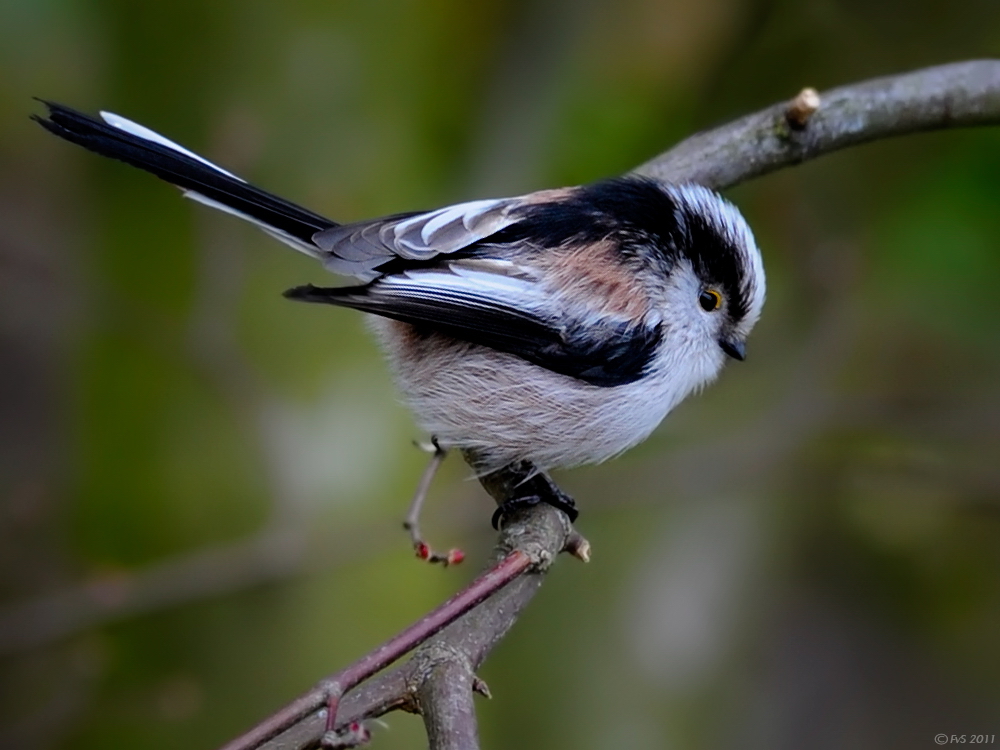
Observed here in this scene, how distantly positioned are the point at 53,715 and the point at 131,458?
83 cm

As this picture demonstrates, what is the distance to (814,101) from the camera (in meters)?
2.52

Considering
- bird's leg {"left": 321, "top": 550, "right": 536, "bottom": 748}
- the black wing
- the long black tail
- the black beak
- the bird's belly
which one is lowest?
bird's leg {"left": 321, "top": 550, "right": 536, "bottom": 748}

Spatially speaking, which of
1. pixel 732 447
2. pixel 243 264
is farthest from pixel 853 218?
pixel 243 264

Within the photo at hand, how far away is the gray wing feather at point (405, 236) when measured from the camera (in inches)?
95.7

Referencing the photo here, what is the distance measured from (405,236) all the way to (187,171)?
500mm

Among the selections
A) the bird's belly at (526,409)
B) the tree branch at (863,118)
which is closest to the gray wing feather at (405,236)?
the bird's belly at (526,409)

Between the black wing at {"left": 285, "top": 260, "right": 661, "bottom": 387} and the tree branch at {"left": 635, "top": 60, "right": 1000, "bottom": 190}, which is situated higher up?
the tree branch at {"left": 635, "top": 60, "right": 1000, "bottom": 190}

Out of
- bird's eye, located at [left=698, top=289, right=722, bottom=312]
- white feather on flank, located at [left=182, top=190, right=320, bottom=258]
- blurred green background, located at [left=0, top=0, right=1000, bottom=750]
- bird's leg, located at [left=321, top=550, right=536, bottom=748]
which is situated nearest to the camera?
bird's leg, located at [left=321, top=550, right=536, bottom=748]

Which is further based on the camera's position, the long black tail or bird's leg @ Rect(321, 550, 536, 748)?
the long black tail

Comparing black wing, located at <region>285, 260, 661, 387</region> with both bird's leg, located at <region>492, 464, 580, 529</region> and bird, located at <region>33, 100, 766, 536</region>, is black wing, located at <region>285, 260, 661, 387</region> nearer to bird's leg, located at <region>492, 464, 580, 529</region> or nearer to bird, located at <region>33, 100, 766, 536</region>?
bird, located at <region>33, 100, 766, 536</region>

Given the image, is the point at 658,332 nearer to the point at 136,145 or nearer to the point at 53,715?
the point at 136,145

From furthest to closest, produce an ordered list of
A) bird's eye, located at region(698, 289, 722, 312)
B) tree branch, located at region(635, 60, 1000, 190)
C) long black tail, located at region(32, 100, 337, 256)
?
1. bird's eye, located at region(698, 289, 722, 312)
2. tree branch, located at region(635, 60, 1000, 190)
3. long black tail, located at region(32, 100, 337, 256)

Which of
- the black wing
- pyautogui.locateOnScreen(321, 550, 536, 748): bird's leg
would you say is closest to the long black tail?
the black wing

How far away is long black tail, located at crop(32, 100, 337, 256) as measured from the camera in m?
2.24
